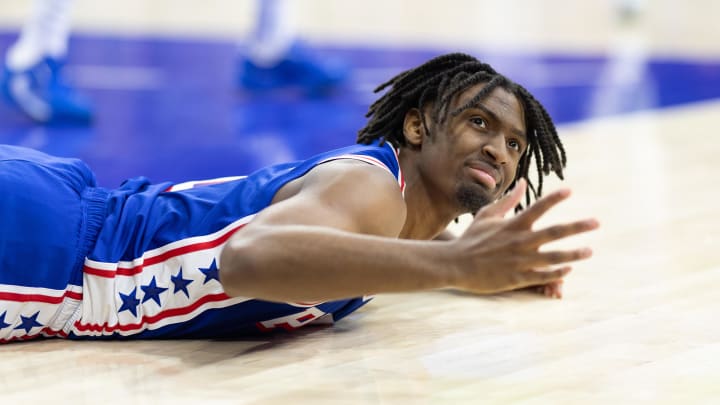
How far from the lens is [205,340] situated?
2.20m

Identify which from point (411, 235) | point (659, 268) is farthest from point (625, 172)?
point (411, 235)

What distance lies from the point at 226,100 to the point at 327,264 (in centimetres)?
388

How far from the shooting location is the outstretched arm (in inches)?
64.8

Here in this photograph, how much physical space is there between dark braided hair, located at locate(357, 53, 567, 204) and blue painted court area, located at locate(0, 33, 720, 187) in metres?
1.50

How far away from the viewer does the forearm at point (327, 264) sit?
167 centimetres

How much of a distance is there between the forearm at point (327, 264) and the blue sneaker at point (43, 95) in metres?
3.18

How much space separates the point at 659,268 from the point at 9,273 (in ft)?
5.33

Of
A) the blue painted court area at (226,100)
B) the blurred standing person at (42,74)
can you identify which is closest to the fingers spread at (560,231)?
the blue painted court area at (226,100)

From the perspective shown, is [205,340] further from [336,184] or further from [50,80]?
[50,80]

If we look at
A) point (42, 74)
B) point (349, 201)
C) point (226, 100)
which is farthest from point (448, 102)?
point (226, 100)

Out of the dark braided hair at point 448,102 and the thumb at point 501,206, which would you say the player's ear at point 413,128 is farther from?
the thumb at point 501,206

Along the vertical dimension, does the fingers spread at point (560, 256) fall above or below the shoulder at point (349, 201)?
below

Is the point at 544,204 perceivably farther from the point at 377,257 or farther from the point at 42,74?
the point at 42,74

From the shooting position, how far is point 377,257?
1.67m
